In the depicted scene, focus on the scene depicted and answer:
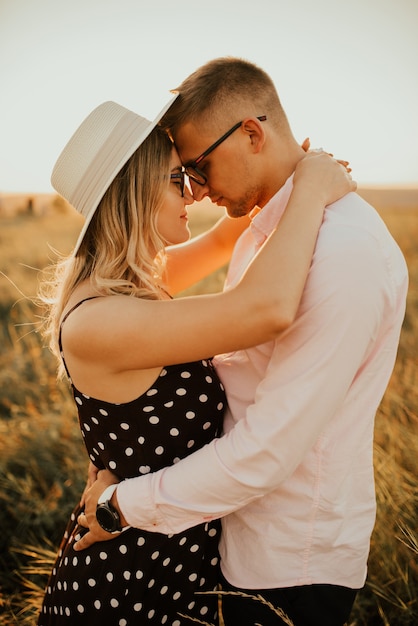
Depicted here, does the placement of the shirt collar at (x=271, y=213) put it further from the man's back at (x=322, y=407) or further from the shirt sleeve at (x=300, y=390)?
the shirt sleeve at (x=300, y=390)

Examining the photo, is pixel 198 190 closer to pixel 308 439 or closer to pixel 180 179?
pixel 180 179

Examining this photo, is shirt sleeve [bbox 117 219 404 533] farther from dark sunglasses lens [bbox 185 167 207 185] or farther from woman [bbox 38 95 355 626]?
dark sunglasses lens [bbox 185 167 207 185]

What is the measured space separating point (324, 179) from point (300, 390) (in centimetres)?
76

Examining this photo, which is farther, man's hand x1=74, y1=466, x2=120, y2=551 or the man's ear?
the man's ear

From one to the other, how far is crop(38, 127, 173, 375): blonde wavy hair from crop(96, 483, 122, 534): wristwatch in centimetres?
57

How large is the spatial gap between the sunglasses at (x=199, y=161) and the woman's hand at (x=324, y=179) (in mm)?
333

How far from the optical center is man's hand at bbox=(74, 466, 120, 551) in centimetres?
184

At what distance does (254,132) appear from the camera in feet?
6.57

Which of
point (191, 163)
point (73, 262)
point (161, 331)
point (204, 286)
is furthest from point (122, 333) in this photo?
point (204, 286)

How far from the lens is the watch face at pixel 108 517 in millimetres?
1776

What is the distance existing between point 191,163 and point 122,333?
88 centimetres

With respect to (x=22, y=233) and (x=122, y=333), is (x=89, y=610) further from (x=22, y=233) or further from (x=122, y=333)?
(x=22, y=233)

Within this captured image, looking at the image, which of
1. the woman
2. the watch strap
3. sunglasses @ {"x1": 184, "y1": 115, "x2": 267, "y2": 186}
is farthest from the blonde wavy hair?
the watch strap

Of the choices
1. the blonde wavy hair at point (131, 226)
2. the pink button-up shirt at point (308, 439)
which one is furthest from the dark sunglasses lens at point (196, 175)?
the pink button-up shirt at point (308, 439)
